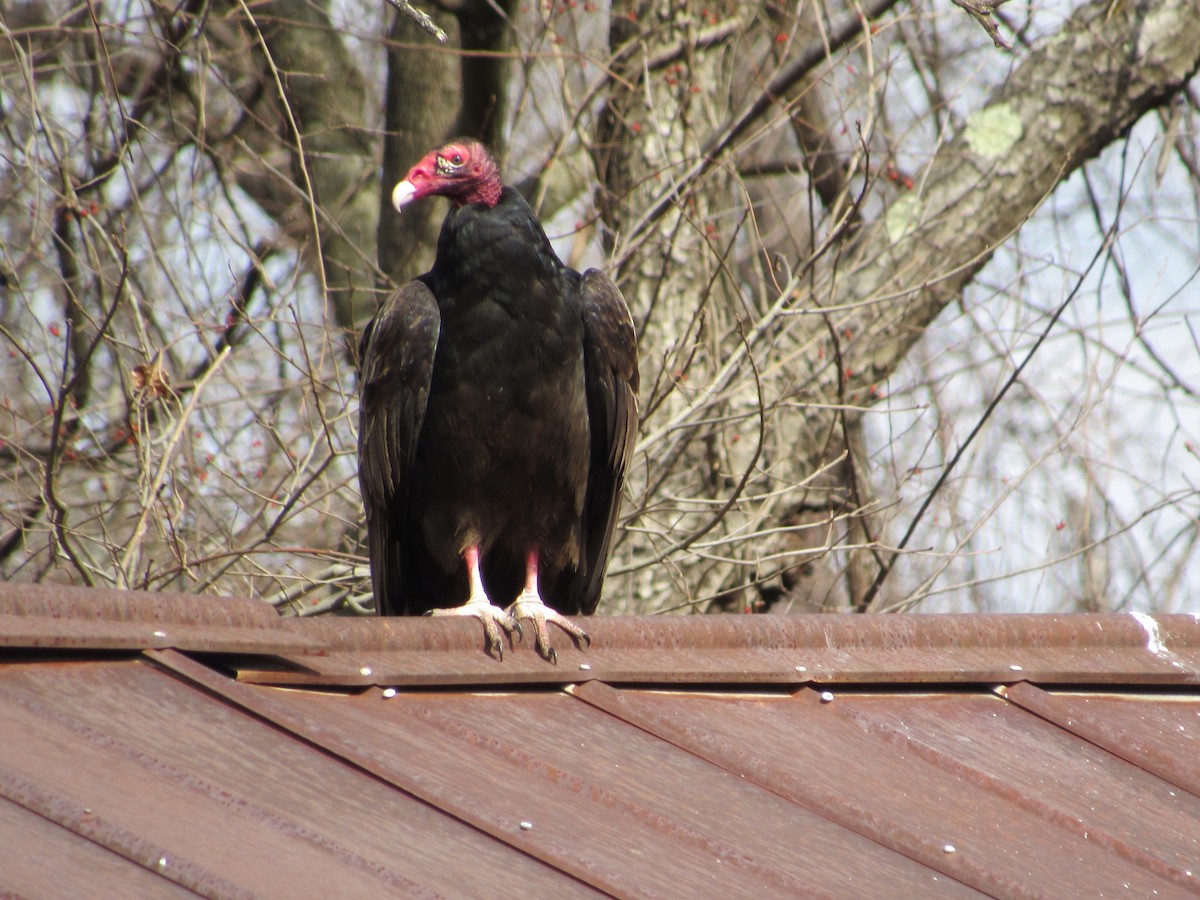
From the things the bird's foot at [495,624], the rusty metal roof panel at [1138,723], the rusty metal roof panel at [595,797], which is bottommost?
the rusty metal roof panel at [595,797]

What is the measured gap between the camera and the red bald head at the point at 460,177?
3.68 metres

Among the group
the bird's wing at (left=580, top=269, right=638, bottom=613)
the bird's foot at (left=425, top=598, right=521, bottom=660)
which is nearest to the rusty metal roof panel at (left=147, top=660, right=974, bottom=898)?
the bird's foot at (left=425, top=598, right=521, bottom=660)

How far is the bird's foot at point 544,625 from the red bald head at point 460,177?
4.34 feet

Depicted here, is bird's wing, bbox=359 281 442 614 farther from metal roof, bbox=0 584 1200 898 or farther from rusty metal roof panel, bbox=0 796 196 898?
rusty metal roof panel, bbox=0 796 196 898

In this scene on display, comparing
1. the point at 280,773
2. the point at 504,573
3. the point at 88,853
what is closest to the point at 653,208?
the point at 504,573

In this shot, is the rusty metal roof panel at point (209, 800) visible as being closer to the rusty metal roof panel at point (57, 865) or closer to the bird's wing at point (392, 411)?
the rusty metal roof panel at point (57, 865)

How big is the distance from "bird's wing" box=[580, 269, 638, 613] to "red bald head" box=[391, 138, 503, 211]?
1.14 ft

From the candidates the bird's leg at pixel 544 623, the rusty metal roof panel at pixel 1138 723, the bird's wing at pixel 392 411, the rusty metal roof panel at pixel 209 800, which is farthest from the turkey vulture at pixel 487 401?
the rusty metal roof panel at pixel 209 800

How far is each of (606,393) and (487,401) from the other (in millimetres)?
324

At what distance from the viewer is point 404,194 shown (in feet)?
12.2

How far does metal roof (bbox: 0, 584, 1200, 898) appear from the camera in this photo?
1.52m

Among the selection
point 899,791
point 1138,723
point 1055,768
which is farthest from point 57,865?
point 1138,723

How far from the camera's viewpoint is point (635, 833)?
1760mm

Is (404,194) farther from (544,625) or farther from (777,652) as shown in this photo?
(777,652)
